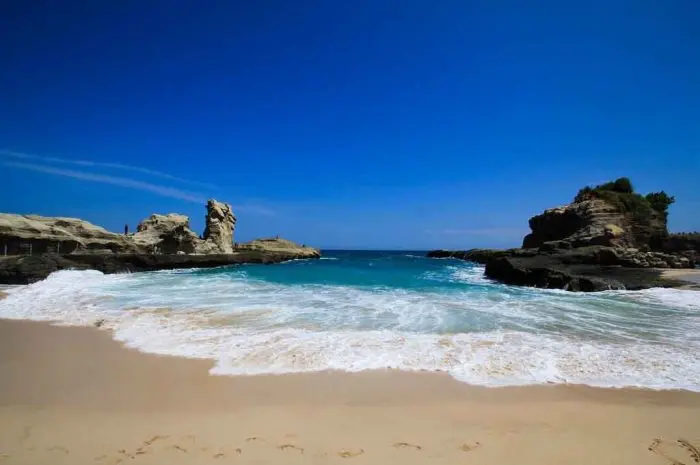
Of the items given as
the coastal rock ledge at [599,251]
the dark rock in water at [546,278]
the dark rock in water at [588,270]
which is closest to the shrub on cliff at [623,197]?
the coastal rock ledge at [599,251]

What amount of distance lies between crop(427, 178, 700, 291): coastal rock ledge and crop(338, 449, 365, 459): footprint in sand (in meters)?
16.6

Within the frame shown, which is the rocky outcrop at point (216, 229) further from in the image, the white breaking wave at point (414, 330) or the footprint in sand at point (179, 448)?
the footprint in sand at point (179, 448)

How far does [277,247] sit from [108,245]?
2654 cm

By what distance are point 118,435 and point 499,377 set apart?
4853 mm

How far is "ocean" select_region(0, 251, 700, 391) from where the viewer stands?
5707 millimetres

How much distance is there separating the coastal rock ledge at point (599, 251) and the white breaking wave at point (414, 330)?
3.75 m

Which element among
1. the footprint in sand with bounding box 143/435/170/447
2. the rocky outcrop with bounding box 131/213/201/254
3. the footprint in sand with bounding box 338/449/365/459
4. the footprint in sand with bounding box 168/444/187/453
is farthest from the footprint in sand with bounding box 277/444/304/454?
the rocky outcrop with bounding box 131/213/201/254

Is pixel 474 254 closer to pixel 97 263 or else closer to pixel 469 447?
pixel 97 263

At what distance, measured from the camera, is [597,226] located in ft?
103

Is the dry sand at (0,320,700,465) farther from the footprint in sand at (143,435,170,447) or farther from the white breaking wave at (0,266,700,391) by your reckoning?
the white breaking wave at (0,266,700,391)

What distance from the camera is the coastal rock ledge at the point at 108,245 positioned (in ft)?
71.3

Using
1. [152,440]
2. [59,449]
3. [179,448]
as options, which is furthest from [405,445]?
[59,449]

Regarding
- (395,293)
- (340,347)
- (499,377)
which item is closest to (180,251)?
(395,293)

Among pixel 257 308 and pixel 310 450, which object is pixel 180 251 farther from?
pixel 310 450
